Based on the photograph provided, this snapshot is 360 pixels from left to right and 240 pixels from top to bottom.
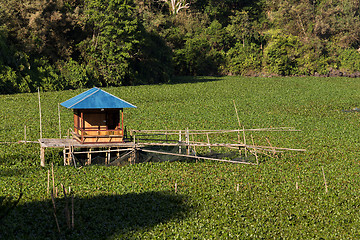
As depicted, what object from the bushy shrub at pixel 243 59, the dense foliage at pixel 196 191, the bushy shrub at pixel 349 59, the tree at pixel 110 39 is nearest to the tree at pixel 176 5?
the bushy shrub at pixel 243 59

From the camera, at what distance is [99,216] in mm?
18016

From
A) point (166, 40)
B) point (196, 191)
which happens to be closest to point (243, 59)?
point (166, 40)

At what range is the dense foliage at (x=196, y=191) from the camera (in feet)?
56.4

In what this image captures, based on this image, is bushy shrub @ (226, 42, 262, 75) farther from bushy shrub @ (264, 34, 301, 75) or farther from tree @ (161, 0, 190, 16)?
tree @ (161, 0, 190, 16)

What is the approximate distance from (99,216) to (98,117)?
9403 mm

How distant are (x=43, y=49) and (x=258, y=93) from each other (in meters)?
24.1

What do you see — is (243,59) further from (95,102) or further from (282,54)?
(95,102)

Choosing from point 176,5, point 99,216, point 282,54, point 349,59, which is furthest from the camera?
point 176,5

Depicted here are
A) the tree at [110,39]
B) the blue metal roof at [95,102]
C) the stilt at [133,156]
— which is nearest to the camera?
the blue metal roof at [95,102]

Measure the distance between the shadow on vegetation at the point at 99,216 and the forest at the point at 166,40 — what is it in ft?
111

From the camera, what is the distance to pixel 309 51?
8931 centimetres

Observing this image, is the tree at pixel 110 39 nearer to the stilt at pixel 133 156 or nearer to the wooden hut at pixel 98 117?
the wooden hut at pixel 98 117

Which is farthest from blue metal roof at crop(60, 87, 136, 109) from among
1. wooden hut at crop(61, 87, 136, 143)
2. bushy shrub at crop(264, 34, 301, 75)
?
bushy shrub at crop(264, 34, 301, 75)

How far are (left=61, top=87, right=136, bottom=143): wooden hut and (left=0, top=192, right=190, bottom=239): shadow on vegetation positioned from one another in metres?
6.01
